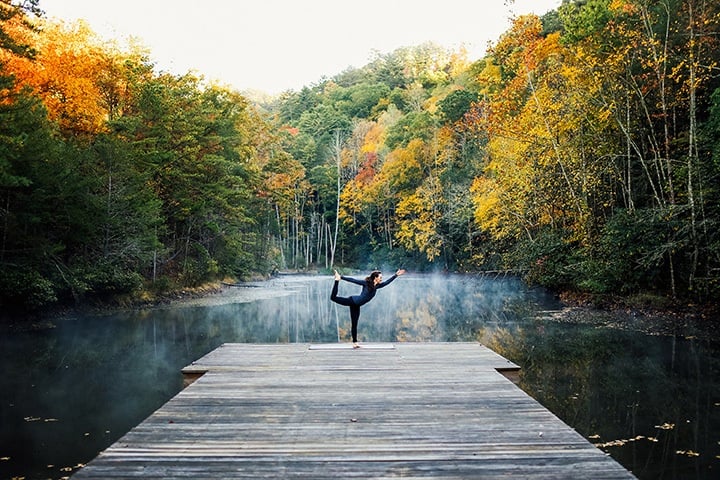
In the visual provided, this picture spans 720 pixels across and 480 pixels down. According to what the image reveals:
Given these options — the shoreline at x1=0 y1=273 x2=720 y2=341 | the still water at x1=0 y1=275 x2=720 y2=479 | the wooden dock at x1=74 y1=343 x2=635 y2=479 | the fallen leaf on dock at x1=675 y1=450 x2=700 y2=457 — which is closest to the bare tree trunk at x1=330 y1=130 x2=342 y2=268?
the shoreline at x1=0 y1=273 x2=720 y2=341

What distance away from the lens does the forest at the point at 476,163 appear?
1509cm

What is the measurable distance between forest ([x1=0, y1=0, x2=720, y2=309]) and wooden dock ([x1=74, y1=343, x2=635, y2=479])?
10306 mm

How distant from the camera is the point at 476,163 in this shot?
116ft

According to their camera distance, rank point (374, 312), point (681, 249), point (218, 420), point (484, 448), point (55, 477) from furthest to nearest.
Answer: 1. point (374, 312)
2. point (681, 249)
3. point (55, 477)
4. point (218, 420)
5. point (484, 448)

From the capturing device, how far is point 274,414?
483cm

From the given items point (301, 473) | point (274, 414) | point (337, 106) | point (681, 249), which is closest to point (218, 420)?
point (274, 414)

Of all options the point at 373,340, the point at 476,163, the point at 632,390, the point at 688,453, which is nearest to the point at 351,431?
the point at 688,453

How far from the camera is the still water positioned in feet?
19.3

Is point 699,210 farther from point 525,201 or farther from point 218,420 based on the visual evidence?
point 218,420

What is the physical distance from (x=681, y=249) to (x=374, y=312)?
31.6ft

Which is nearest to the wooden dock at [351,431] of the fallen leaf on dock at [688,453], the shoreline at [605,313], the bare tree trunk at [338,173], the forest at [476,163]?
the fallen leaf on dock at [688,453]

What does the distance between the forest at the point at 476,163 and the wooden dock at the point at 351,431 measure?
10.3 m

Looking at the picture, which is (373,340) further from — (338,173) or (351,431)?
(338,173)

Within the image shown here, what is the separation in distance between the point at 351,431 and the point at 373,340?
27.9 ft
